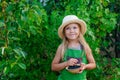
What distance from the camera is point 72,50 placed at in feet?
14.4

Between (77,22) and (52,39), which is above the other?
(77,22)

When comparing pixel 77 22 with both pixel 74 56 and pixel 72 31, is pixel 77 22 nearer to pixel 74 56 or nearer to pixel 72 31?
pixel 72 31

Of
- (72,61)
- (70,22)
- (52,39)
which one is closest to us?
(72,61)

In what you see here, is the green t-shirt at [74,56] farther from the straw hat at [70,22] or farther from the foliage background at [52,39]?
the foliage background at [52,39]

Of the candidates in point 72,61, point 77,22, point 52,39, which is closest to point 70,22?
point 77,22

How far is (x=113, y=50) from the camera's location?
260 inches

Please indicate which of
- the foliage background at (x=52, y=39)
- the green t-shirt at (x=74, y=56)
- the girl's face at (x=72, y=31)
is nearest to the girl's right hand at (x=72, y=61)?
the green t-shirt at (x=74, y=56)

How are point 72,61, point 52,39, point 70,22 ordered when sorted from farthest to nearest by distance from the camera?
point 52,39
point 70,22
point 72,61

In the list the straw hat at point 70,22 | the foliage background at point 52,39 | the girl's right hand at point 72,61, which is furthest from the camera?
the foliage background at point 52,39

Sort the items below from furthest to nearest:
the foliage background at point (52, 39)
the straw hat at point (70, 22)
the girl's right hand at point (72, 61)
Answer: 1. the foliage background at point (52, 39)
2. the straw hat at point (70, 22)
3. the girl's right hand at point (72, 61)

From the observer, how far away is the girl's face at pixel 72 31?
434 centimetres

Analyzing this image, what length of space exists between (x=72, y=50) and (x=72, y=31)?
0.65ft

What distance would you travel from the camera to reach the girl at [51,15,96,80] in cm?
434

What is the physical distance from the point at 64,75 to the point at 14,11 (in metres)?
0.88
